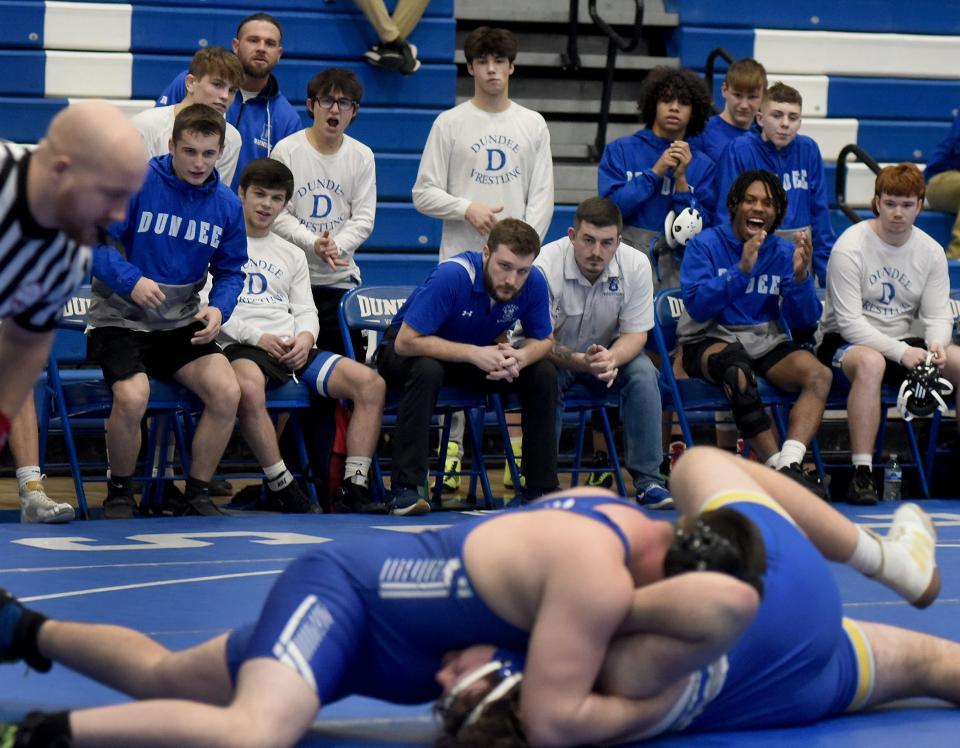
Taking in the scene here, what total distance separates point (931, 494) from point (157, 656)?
5.91 metres

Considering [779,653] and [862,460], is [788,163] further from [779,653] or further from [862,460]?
[779,653]

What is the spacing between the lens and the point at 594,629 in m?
2.87

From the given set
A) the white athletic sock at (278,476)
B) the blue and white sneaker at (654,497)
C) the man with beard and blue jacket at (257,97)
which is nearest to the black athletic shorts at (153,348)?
the white athletic sock at (278,476)

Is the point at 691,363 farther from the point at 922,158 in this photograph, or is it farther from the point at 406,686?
the point at 406,686

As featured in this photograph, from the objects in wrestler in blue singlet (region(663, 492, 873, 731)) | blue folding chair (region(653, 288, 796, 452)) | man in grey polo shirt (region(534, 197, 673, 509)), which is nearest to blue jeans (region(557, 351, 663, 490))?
man in grey polo shirt (region(534, 197, 673, 509))

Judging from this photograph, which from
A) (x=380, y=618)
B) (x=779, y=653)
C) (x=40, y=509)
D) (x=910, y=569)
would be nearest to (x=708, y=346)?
(x=40, y=509)

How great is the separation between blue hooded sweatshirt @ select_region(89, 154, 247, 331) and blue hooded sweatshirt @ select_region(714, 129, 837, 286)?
265 cm

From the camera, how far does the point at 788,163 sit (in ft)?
26.7

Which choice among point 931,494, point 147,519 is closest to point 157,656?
point 147,519

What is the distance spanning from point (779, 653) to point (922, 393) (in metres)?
4.50

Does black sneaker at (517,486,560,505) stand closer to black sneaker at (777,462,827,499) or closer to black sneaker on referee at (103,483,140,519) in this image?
black sneaker at (777,462,827,499)

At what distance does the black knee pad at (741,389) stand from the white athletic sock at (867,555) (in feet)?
12.5

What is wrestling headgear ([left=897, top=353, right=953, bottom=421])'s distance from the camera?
7.45 meters

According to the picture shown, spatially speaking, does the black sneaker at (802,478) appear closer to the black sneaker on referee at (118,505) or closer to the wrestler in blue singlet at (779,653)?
the black sneaker on referee at (118,505)
